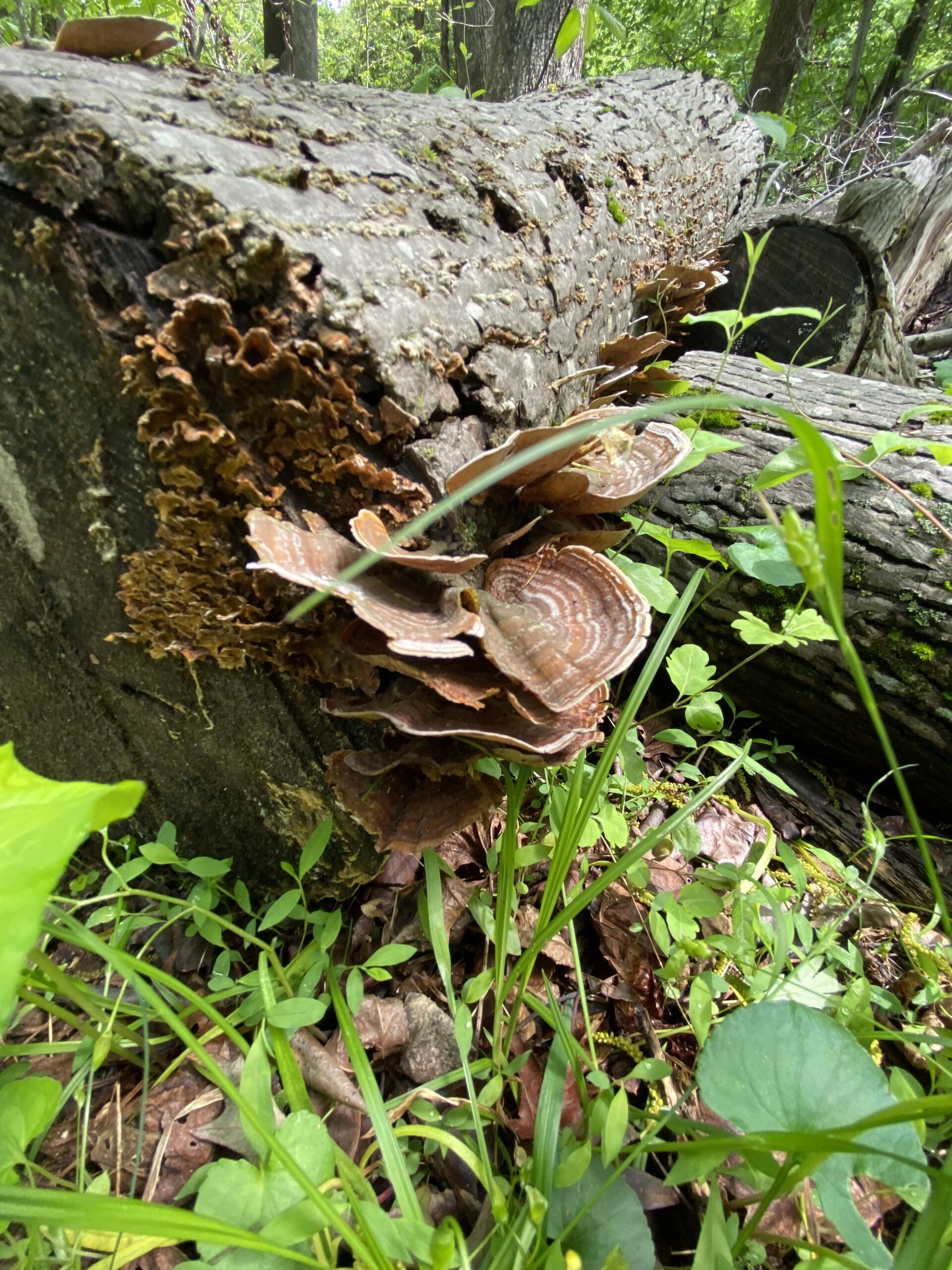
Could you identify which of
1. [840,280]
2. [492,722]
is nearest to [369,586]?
[492,722]

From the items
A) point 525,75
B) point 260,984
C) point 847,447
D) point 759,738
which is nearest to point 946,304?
point 525,75

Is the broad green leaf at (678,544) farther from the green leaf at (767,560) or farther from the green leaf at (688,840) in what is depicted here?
the green leaf at (688,840)

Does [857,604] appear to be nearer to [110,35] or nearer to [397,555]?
[397,555]

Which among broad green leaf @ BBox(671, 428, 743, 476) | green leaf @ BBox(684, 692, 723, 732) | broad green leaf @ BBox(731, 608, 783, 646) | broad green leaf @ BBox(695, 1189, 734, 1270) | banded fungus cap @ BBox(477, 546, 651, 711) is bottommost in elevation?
broad green leaf @ BBox(695, 1189, 734, 1270)

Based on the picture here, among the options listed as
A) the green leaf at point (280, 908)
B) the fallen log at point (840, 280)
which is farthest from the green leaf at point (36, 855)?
the fallen log at point (840, 280)

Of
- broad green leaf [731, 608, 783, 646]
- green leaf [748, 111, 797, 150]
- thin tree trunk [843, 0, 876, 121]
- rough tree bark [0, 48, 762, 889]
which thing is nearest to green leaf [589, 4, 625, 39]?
rough tree bark [0, 48, 762, 889]

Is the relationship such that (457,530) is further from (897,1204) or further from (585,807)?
(897,1204)

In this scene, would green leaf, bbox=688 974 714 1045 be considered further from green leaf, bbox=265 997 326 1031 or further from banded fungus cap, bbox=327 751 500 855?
green leaf, bbox=265 997 326 1031
